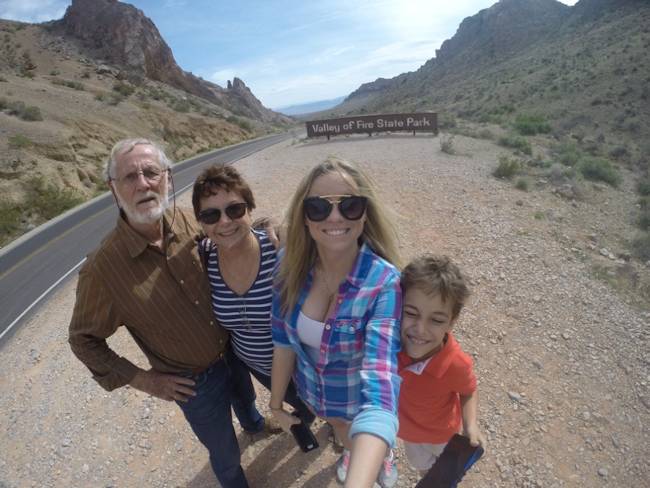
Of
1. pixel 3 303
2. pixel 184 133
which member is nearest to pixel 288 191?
pixel 3 303

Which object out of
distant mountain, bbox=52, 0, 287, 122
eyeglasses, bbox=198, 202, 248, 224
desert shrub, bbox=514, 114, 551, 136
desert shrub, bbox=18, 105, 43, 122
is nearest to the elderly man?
eyeglasses, bbox=198, 202, 248, 224

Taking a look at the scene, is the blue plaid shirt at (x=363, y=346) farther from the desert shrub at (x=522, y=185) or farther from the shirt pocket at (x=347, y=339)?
the desert shrub at (x=522, y=185)

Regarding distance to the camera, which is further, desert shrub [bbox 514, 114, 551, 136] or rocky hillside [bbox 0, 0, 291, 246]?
desert shrub [bbox 514, 114, 551, 136]

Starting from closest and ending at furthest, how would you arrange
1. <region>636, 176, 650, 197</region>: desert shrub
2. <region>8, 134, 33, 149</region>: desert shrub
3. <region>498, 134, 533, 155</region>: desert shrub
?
<region>636, 176, 650, 197</region>: desert shrub → <region>498, 134, 533, 155</region>: desert shrub → <region>8, 134, 33, 149</region>: desert shrub

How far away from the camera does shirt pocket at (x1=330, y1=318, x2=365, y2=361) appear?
1639mm

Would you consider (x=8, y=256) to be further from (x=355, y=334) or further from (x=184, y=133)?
(x=184, y=133)

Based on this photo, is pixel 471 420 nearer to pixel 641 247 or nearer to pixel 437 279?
pixel 437 279

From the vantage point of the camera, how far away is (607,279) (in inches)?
228

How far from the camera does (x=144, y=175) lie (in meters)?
2.02

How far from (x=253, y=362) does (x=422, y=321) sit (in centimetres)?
113

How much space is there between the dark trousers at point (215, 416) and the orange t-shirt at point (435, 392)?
1138 mm

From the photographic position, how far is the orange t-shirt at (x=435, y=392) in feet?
6.42

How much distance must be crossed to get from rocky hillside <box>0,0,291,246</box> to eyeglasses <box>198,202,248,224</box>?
14902 millimetres

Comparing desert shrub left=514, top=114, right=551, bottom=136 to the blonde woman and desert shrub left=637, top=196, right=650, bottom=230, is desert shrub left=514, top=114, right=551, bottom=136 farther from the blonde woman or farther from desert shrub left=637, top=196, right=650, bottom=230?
the blonde woman
